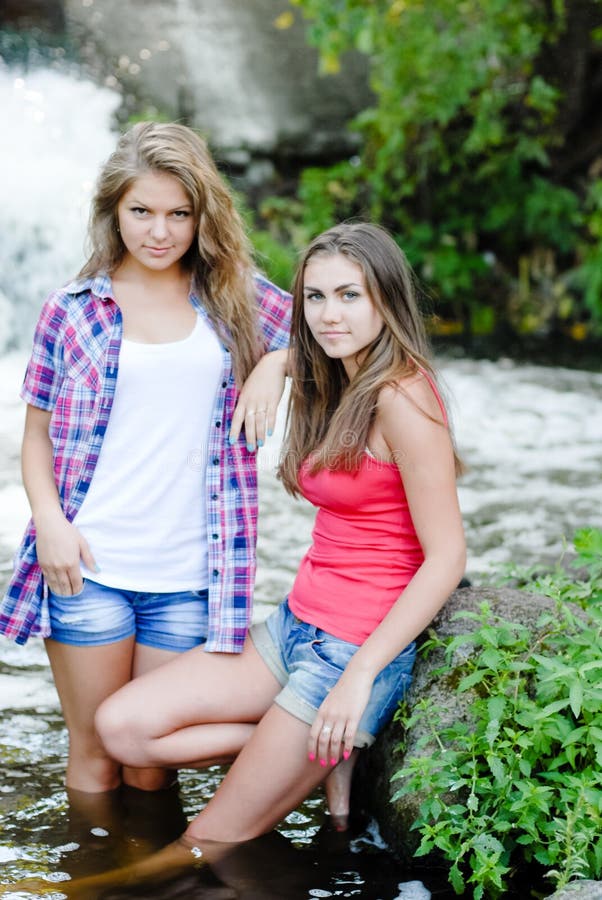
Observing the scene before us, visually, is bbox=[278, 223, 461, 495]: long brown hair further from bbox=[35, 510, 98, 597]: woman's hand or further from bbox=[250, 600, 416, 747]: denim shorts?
bbox=[35, 510, 98, 597]: woman's hand

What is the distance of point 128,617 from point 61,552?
0.90 feet

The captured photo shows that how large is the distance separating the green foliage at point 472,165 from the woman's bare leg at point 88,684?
345 inches

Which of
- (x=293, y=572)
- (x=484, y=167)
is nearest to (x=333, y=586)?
(x=293, y=572)

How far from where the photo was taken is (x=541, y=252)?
40.8 ft

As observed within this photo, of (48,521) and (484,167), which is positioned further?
(484,167)

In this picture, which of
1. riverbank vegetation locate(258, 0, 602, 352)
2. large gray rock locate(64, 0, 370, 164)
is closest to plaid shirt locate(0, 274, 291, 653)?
riverbank vegetation locate(258, 0, 602, 352)

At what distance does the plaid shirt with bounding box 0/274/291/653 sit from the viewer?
2.85 meters

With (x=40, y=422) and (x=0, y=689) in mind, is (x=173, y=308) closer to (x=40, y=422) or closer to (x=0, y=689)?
(x=40, y=422)

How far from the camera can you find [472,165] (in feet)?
39.9

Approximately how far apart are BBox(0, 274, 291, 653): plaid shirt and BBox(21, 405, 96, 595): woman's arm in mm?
37

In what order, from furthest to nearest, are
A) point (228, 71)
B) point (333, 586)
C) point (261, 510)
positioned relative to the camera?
point (228, 71) < point (261, 510) < point (333, 586)

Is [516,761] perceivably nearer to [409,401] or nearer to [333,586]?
[333,586]

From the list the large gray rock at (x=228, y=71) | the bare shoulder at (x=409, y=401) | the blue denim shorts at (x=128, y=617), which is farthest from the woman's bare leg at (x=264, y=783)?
the large gray rock at (x=228, y=71)

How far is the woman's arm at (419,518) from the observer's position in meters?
2.58
